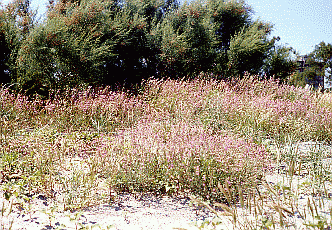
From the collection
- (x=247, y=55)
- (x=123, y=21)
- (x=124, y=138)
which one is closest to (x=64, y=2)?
(x=123, y=21)

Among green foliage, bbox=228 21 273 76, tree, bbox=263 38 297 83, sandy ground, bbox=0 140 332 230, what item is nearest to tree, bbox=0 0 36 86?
green foliage, bbox=228 21 273 76

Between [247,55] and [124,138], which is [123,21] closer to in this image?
[247,55]

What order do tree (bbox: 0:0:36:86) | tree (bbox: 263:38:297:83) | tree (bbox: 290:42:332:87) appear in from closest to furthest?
tree (bbox: 0:0:36:86) → tree (bbox: 263:38:297:83) → tree (bbox: 290:42:332:87)

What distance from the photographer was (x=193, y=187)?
343 cm

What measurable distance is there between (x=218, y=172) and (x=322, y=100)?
6705mm

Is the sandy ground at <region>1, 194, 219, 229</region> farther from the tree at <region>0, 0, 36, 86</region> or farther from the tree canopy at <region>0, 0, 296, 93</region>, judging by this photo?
the tree at <region>0, 0, 36, 86</region>

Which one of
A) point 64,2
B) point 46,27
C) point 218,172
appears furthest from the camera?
point 64,2

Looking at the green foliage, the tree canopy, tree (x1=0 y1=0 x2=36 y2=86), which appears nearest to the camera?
the tree canopy

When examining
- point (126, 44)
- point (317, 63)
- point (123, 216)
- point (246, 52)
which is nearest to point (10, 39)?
point (126, 44)

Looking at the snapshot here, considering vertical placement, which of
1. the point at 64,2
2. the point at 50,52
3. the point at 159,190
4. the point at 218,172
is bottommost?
the point at 159,190

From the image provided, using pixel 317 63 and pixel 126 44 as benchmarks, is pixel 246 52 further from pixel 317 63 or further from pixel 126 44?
pixel 317 63

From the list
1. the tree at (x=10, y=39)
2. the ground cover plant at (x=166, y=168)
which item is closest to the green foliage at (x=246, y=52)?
the ground cover plant at (x=166, y=168)

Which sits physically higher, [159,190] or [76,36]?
[76,36]

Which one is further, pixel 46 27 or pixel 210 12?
pixel 210 12
